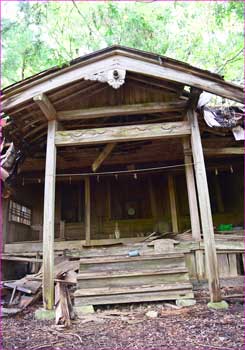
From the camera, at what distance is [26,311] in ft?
16.6

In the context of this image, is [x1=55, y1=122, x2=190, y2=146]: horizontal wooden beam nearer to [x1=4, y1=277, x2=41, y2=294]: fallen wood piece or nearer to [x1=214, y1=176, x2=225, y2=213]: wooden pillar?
[x1=4, y1=277, x2=41, y2=294]: fallen wood piece

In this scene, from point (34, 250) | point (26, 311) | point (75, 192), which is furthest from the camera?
point (75, 192)

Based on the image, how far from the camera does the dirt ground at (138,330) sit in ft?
10.7

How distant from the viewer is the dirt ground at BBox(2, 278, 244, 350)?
326 centimetres

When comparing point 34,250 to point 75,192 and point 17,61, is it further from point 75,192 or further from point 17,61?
point 17,61

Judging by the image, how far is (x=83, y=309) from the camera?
4.75 metres

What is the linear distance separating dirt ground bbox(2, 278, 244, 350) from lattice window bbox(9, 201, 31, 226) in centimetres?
403

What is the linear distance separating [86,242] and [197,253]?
2.88m

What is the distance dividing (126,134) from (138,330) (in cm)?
330

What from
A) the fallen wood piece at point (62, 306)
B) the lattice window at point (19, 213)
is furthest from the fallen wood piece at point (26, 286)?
the lattice window at point (19, 213)

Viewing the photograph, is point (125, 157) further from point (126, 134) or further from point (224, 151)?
point (224, 151)

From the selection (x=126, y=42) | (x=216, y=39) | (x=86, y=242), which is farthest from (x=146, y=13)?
(x=86, y=242)

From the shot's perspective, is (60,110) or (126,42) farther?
(126,42)

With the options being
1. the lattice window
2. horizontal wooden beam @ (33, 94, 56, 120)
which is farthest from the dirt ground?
the lattice window
